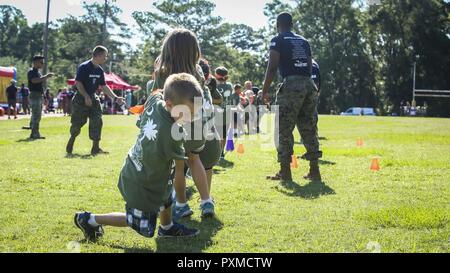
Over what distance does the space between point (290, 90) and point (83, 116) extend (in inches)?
192

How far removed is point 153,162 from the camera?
3.75 meters

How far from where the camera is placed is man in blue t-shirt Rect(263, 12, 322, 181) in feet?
23.6

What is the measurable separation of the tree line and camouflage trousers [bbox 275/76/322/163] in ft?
209

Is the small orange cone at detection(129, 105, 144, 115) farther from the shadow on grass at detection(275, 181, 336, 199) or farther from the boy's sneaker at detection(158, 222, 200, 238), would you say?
the shadow on grass at detection(275, 181, 336, 199)

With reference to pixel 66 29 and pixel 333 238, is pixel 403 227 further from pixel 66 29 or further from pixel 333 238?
pixel 66 29

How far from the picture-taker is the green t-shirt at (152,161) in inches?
145

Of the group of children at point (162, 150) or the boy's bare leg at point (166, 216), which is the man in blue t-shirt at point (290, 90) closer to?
the group of children at point (162, 150)

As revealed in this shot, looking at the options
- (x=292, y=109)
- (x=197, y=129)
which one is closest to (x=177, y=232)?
(x=197, y=129)

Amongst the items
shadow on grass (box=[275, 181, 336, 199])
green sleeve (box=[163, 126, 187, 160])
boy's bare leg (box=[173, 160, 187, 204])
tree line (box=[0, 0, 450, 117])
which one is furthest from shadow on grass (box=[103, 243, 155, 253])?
tree line (box=[0, 0, 450, 117])

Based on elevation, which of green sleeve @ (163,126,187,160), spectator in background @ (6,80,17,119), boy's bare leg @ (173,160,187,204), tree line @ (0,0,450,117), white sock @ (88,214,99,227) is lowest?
white sock @ (88,214,99,227)

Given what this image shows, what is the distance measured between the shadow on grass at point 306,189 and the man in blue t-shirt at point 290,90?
1.13 feet

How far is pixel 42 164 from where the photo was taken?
8531 mm

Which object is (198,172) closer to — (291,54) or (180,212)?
(180,212)
